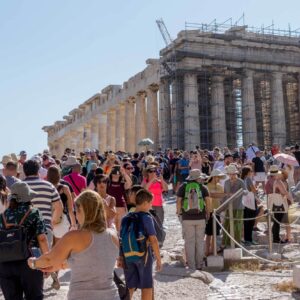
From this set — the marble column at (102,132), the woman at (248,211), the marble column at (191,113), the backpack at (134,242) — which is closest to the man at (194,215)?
the woman at (248,211)

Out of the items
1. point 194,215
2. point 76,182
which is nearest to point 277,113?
point 194,215

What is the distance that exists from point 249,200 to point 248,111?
24.7m

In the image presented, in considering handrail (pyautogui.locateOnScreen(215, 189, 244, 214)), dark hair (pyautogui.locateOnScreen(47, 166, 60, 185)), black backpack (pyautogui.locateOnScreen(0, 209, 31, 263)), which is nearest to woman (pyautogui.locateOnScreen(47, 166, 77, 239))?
dark hair (pyautogui.locateOnScreen(47, 166, 60, 185))

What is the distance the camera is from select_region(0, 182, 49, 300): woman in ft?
17.1

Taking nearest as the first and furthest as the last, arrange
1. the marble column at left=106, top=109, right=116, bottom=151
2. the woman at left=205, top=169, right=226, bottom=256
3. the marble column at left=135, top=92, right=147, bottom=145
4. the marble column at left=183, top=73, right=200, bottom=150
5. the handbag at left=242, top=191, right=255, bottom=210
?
the woman at left=205, top=169, right=226, bottom=256 → the handbag at left=242, top=191, right=255, bottom=210 → the marble column at left=183, top=73, right=200, bottom=150 → the marble column at left=135, top=92, right=147, bottom=145 → the marble column at left=106, top=109, right=116, bottom=151

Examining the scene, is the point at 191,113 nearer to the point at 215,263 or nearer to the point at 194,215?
the point at 215,263

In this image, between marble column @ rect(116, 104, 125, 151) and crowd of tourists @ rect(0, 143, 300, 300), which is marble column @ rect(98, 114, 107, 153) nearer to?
marble column @ rect(116, 104, 125, 151)

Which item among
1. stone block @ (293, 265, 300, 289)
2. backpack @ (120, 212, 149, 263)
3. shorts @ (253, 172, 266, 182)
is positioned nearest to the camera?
backpack @ (120, 212, 149, 263)

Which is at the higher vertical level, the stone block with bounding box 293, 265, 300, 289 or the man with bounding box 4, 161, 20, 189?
the man with bounding box 4, 161, 20, 189

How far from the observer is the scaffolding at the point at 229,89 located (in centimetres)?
3466

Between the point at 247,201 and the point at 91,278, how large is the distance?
25.1ft

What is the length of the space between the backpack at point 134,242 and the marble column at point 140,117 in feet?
115

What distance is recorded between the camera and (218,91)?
35.4 meters

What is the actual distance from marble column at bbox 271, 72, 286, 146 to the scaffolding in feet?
2.13
